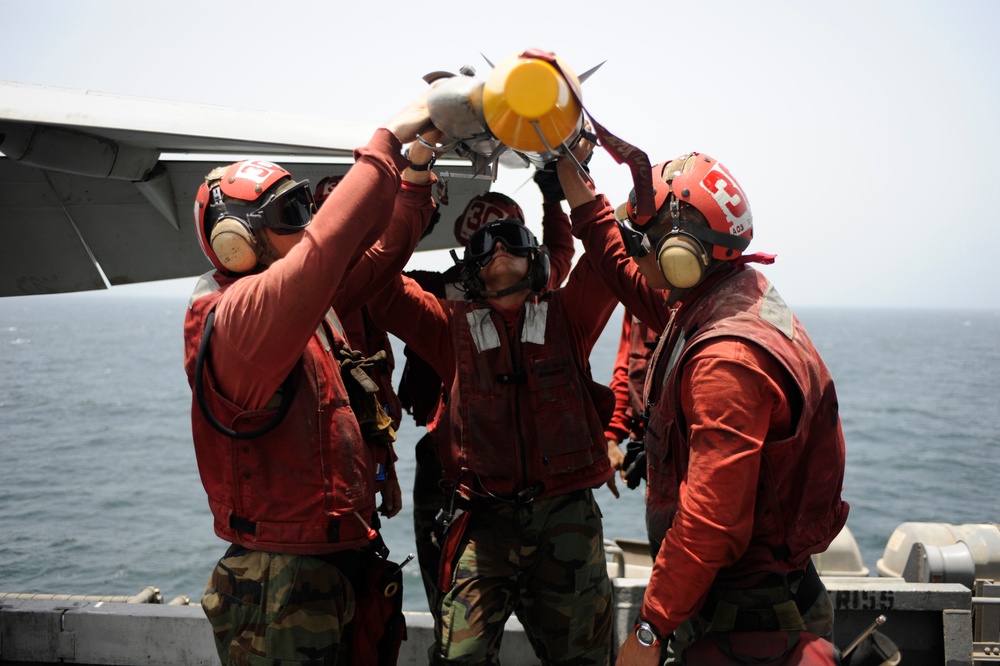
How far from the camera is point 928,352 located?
80.1m

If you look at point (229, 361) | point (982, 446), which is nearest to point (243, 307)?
point (229, 361)

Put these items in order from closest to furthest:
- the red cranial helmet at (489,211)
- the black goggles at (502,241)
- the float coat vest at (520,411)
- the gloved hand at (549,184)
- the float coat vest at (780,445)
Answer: the float coat vest at (780,445) < the float coat vest at (520,411) < the black goggles at (502,241) < the gloved hand at (549,184) < the red cranial helmet at (489,211)

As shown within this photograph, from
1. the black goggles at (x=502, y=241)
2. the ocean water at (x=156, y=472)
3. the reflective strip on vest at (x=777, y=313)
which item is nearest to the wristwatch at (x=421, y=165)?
the black goggles at (x=502, y=241)

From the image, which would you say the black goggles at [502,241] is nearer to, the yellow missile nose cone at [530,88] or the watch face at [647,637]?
the yellow missile nose cone at [530,88]

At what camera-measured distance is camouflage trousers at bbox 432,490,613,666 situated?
125 inches

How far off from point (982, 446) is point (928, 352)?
178 feet

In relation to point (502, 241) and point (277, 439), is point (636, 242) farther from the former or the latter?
point (277, 439)

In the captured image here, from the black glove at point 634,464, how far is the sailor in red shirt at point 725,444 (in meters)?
1.62

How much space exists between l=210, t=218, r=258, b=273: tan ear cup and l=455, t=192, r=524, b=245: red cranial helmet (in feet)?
5.95

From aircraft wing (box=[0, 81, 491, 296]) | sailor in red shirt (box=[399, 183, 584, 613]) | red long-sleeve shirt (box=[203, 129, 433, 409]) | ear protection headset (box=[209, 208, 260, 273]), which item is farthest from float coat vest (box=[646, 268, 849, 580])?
sailor in red shirt (box=[399, 183, 584, 613])

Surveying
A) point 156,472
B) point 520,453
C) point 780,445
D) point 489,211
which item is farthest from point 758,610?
point 156,472

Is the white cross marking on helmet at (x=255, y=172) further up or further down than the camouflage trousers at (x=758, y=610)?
further up

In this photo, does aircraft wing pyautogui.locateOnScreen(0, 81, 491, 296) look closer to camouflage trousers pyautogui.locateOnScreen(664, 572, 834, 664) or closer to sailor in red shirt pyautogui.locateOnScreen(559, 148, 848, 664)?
sailor in red shirt pyautogui.locateOnScreen(559, 148, 848, 664)

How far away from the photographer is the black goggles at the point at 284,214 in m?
2.48
